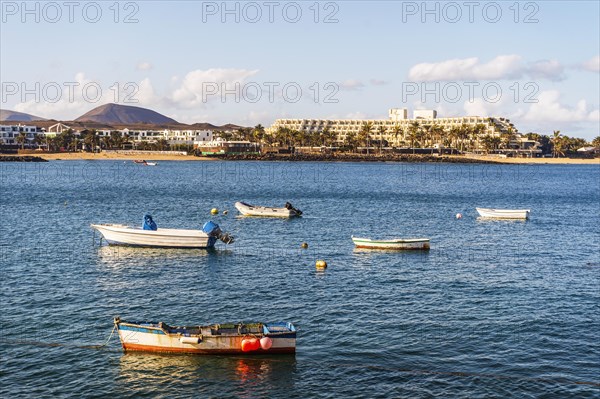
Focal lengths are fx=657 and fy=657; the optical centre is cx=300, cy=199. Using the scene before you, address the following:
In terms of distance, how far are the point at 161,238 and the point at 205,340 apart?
29653 millimetres

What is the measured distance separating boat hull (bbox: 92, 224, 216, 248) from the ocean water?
110 cm

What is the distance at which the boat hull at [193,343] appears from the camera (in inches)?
1313

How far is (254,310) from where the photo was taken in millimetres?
41344

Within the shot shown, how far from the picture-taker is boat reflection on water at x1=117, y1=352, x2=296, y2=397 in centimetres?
3027

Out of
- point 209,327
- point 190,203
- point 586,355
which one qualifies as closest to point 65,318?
point 209,327

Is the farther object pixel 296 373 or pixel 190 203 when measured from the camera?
pixel 190 203

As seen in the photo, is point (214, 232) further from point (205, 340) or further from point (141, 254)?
point (205, 340)

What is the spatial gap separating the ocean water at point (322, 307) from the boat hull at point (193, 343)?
53cm

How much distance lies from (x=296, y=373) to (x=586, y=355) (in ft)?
50.8

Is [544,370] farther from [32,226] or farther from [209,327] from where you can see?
[32,226]

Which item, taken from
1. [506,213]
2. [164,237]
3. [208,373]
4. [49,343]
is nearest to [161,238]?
[164,237]

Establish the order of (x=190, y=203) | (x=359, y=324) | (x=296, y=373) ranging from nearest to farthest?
(x=296, y=373) → (x=359, y=324) → (x=190, y=203)

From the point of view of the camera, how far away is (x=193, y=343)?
109 feet

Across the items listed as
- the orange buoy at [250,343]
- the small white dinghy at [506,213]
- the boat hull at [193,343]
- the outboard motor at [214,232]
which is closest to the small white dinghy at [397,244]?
the outboard motor at [214,232]
